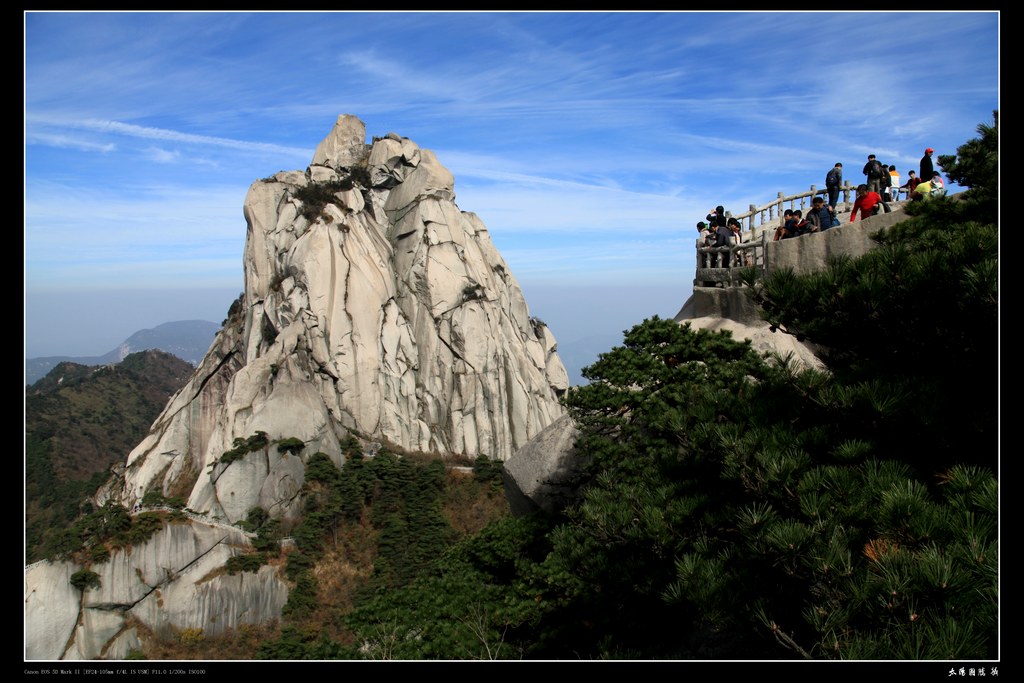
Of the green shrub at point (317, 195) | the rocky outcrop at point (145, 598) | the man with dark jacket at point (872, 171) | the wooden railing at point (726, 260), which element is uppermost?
the green shrub at point (317, 195)

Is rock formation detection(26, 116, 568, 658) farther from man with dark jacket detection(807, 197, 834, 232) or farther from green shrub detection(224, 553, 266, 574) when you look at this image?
man with dark jacket detection(807, 197, 834, 232)

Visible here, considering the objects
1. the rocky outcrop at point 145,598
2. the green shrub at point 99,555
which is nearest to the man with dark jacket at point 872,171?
the rocky outcrop at point 145,598

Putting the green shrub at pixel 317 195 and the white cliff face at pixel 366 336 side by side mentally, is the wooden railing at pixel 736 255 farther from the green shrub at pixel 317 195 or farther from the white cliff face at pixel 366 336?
the green shrub at pixel 317 195

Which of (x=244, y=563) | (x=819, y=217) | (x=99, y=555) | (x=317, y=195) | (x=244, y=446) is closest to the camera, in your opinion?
(x=819, y=217)

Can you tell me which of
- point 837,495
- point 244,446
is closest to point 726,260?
point 837,495

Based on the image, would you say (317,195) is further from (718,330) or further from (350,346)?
(718,330)
